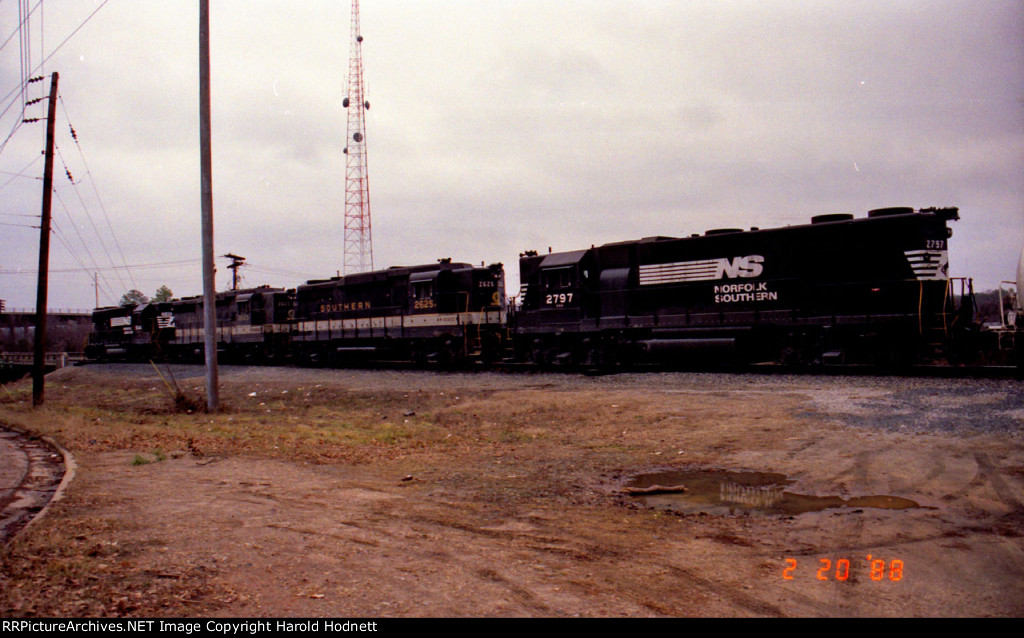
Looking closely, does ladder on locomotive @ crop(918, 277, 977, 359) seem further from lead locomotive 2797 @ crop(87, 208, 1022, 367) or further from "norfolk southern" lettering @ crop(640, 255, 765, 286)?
"norfolk southern" lettering @ crop(640, 255, 765, 286)

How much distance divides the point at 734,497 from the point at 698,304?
1335cm

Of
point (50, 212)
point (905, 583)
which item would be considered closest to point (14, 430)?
point (50, 212)

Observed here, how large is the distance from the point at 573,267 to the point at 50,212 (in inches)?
642

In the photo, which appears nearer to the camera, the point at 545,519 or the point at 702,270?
the point at 545,519

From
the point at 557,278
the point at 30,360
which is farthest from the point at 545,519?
the point at 30,360

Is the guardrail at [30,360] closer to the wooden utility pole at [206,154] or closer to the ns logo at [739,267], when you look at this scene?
the wooden utility pole at [206,154]

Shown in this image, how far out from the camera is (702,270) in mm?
19609

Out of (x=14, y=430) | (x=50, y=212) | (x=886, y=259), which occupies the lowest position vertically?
(x=14, y=430)

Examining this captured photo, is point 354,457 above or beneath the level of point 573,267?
beneath

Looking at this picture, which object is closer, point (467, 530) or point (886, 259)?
point (467, 530)

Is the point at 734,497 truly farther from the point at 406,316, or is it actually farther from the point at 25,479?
the point at 406,316

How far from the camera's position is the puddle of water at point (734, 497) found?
632 cm

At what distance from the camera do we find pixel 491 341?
25078 millimetres

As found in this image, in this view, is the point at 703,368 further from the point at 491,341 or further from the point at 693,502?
the point at 693,502
